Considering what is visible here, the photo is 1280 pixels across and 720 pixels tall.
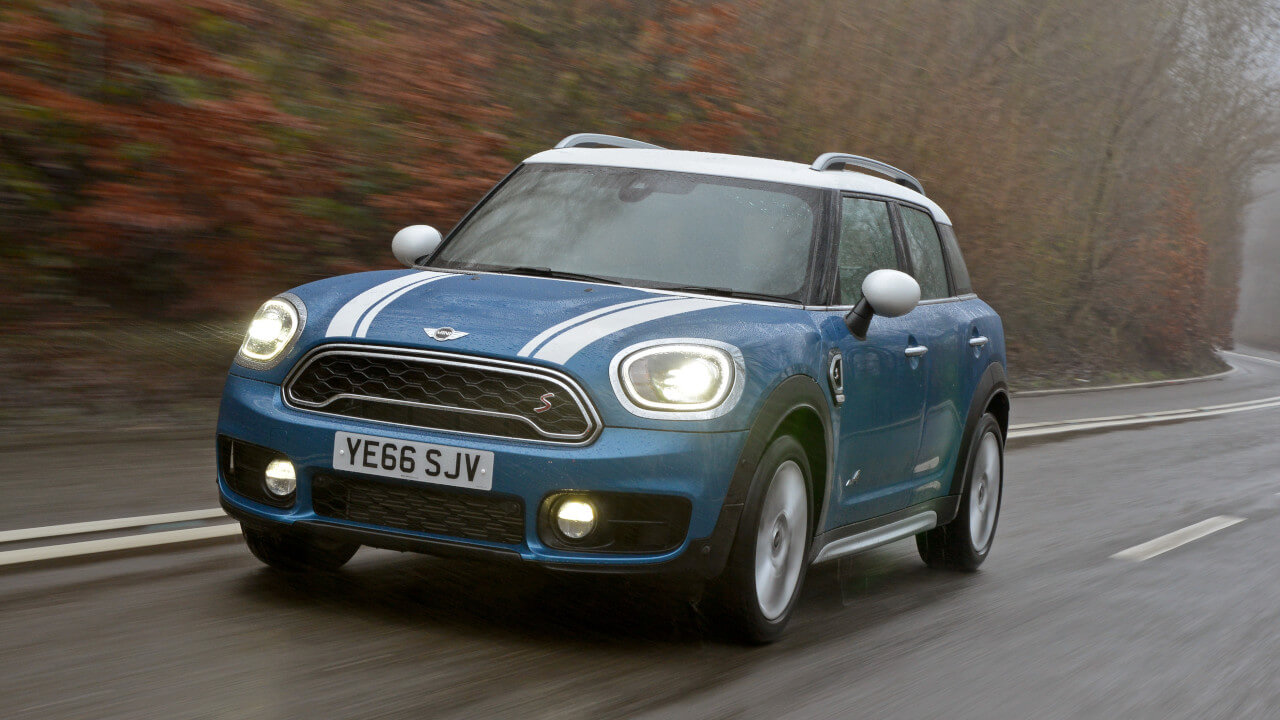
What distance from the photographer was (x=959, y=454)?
22.3 ft

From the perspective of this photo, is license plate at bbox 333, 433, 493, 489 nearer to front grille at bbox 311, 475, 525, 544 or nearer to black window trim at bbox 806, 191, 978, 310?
front grille at bbox 311, 475, 525, 544

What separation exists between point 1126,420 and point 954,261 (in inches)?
462

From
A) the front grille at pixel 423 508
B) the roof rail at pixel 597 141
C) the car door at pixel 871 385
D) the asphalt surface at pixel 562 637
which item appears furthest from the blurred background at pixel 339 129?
the car door at pixel 871 385

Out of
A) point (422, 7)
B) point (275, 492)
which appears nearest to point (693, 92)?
point (422, 7)

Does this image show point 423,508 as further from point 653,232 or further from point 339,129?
point 339,129

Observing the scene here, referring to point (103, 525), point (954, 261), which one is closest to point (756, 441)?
point (103, 525)

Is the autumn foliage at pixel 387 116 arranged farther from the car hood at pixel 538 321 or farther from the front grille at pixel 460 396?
the front grille at pixel 460 396

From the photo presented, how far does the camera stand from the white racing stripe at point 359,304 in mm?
4648

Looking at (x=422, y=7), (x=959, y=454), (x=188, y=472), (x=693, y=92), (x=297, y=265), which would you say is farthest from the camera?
(x=693, y=92)

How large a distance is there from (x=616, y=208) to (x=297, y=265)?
590 cm

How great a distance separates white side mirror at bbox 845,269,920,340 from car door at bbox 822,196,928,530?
48mm

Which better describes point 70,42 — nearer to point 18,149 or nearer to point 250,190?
point 18,149

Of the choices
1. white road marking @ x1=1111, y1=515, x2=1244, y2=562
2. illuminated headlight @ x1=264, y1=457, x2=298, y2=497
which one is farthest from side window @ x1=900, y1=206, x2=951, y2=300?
illuminated headlight @ x1=264, y1=457, x2=298, y2=497

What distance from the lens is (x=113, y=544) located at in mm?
5570
